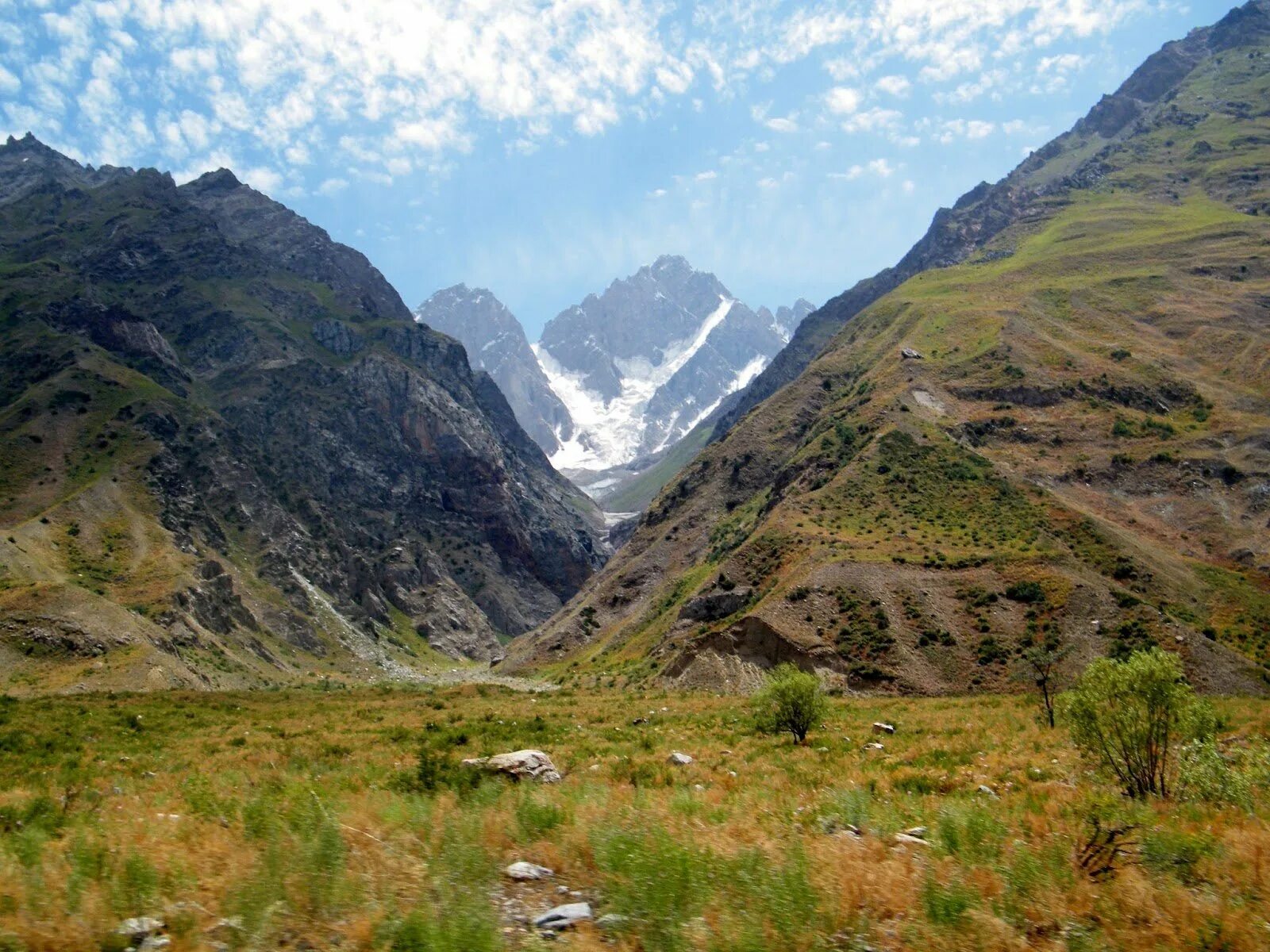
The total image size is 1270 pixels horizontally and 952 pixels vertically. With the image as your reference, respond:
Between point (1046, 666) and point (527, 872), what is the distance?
35.8m

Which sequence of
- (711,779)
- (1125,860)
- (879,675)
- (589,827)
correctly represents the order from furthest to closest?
(879,675)
(711,779)
(589,827)
(1125,860)

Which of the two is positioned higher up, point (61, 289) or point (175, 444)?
point (61, 289)

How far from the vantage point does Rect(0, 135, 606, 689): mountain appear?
256 ft

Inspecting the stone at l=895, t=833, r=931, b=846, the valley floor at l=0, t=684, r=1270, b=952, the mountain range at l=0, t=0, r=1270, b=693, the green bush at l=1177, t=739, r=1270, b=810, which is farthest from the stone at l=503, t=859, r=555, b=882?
the mountain range at l=0, t=0, r=1270, b=693

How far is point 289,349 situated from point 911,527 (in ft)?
543

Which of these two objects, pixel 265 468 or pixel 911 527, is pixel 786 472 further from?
pixel 265 468

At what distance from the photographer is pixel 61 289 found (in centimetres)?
14712

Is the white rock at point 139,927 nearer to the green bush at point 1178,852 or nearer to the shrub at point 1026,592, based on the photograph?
the green bush at point 1178,852

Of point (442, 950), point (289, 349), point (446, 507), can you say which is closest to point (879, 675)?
point (442, 950)

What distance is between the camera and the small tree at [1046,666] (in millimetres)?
33625

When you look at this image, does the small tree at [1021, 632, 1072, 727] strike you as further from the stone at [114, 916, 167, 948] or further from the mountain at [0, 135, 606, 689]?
the mountain at [0, 135, 606, 689]

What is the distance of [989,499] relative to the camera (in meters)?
74.8

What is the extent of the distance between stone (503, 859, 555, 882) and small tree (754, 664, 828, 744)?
20490 mm

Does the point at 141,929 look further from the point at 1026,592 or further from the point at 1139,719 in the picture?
the point at 1026,592
